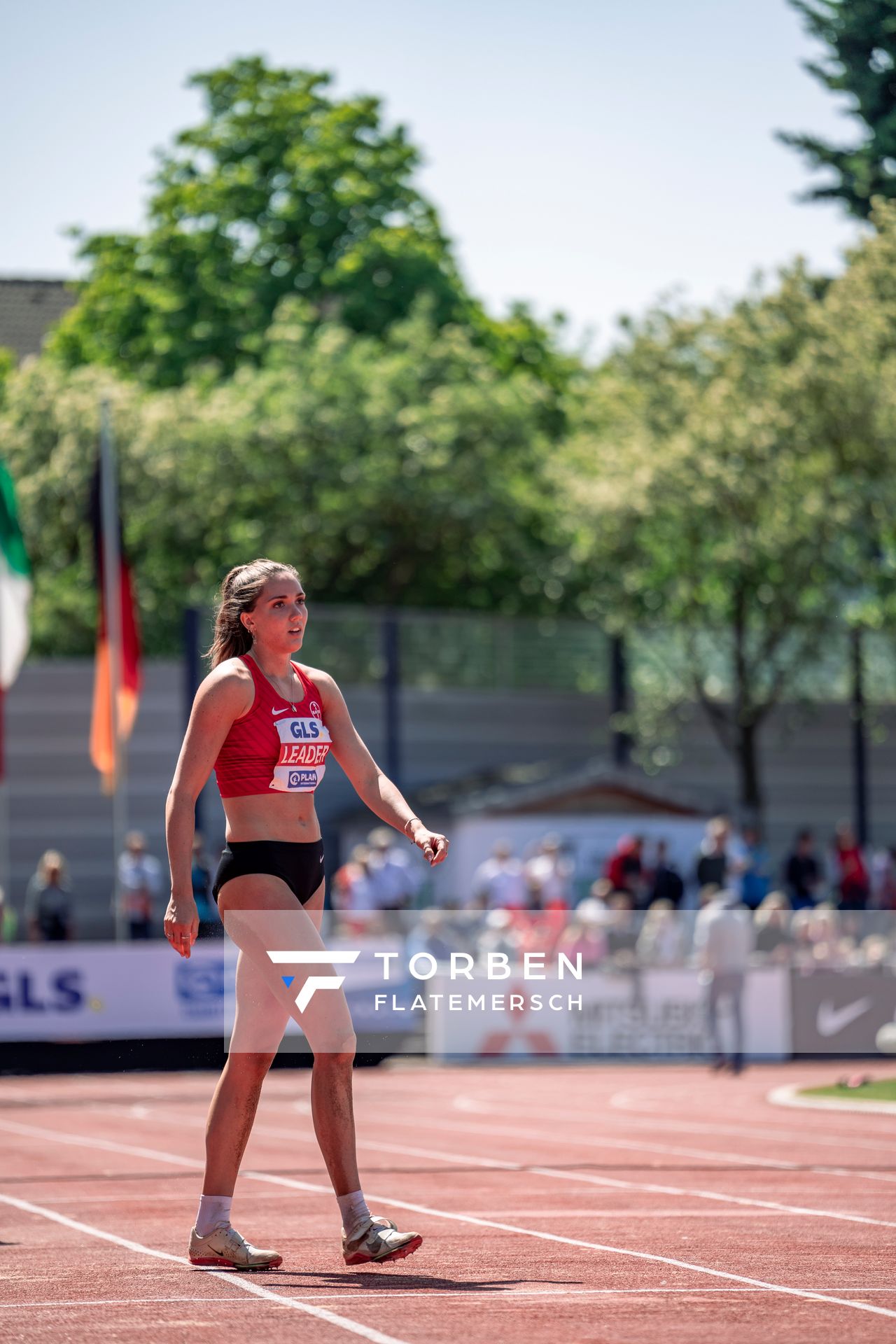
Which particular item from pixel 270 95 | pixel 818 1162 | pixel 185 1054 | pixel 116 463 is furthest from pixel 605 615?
pixel 185 1054

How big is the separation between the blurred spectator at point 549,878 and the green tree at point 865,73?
31.8 ft

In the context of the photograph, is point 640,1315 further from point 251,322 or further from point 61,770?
point 251,322

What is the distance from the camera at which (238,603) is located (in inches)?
288

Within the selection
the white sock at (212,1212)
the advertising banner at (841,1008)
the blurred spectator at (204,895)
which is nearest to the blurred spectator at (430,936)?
the advertising banner at (841,1008)

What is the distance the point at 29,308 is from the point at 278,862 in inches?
1865

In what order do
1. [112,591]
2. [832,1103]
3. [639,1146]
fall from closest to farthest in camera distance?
[639,1146], [832,1103], [112,591]

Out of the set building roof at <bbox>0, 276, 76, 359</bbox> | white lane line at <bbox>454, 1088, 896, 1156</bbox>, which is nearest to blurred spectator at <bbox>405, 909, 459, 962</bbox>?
white lane line at <bbox>454, 1088, 896, 1156</bbox>

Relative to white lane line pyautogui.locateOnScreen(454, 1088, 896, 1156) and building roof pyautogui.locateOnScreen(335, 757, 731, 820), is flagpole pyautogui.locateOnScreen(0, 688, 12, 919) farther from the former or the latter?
white lane line pyautogui.locateOnScreen(454, 1088, 896, 1156)

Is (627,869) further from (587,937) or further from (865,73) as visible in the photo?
(865,73)

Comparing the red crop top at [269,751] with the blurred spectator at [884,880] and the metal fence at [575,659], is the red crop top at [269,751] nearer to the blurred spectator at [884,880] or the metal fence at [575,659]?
the blurred spectator at [884,880]

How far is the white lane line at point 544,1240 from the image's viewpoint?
20.7 feet

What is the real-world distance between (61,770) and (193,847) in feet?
95.2

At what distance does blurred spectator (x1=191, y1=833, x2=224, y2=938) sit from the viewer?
302 inches

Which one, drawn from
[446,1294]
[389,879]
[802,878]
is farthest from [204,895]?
[802,878]
